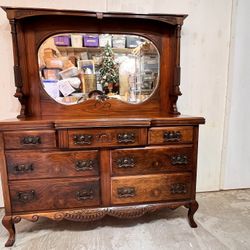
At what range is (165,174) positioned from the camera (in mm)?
1429

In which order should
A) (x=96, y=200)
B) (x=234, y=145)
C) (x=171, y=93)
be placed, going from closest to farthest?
(x=96, y=200) → (x=171, y=93) → (x=234, y=145)

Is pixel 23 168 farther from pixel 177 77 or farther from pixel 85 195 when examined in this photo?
pixel 177 77

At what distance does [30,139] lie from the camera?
1253mm

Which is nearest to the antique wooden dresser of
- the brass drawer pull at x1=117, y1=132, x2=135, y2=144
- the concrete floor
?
the brass drawer pull at x1=117, y1=132, x2=135, y2=144

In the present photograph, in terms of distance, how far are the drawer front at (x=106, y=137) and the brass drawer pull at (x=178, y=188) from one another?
0.41m

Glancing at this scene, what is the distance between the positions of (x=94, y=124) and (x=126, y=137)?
0.23 metres

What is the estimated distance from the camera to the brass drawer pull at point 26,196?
4.24 feet

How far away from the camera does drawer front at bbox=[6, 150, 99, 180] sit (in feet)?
4.15

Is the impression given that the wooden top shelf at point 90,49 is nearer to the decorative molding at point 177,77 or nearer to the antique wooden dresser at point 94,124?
the antique wooden dresser at point 94,124

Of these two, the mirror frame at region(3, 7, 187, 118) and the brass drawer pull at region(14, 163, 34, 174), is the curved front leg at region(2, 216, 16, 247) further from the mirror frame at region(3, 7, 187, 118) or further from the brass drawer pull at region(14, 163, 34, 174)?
the mirror frame at region(3, 7, 187, 118)

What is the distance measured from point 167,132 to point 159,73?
1.96 ft

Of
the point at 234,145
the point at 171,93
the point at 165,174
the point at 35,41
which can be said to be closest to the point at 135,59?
the point at 171,93

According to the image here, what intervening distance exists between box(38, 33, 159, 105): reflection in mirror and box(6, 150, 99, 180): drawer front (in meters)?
0.51

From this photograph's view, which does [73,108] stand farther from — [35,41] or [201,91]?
[201,91]
